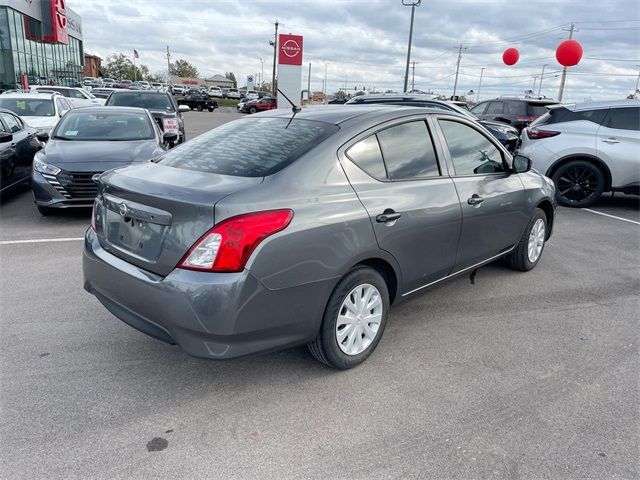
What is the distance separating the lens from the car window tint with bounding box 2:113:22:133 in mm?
8346

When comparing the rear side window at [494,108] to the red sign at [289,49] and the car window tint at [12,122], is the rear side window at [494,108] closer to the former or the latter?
the red sign at [289,49]

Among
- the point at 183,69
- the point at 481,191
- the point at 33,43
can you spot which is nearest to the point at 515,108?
the point at 481,191

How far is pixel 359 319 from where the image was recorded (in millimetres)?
3137

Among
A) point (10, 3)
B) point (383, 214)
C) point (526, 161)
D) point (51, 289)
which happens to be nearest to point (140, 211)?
point (383, 214)

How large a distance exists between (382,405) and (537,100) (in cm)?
1393

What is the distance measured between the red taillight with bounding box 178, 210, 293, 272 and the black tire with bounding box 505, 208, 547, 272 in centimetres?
320

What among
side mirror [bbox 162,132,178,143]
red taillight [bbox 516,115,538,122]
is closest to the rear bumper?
side mirror [bbox 162,132,178,143]

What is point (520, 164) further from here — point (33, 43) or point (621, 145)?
point (33, 43)

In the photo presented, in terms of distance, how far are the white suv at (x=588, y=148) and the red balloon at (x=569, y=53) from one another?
14237 mm

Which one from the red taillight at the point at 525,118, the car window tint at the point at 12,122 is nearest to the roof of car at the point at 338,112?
the car window tint at the point at 12,122

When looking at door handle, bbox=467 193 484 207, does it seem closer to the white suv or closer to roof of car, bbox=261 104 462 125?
roof of car, bbox=261 104 462 125

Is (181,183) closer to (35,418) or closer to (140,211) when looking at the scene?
(140,211)

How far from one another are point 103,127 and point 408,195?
20.1 ft

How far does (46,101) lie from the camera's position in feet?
39.8
